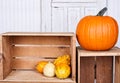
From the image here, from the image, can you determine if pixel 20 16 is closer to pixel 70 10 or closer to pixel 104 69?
pixel 70 10

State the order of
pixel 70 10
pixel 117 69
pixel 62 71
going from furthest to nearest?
pixel 70 10, pixel 117 69, pixel 62 71

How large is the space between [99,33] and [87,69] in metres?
0.26

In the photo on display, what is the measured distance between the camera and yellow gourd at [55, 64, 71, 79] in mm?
1213

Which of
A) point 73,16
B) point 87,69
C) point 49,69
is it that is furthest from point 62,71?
point 73,16

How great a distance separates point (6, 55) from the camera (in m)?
1.27

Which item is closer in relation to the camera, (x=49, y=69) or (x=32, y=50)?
(x=49, y=69)

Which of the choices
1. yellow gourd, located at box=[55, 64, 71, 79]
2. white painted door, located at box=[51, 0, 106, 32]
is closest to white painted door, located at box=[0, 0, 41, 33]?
white painted door, located at box=[51, 0, 106, 32]

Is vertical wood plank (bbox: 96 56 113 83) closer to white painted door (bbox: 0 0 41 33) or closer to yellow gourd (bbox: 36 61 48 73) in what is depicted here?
yellow gourd (bbox: 36 61 48 73)

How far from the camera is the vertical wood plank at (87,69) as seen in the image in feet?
4.57

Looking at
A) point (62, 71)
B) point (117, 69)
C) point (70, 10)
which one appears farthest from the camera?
point (70, 10)

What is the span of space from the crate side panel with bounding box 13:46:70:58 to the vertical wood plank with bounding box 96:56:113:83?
0.66 feet

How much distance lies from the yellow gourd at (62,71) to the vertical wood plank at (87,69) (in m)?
0.18

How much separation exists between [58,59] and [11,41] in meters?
0.29

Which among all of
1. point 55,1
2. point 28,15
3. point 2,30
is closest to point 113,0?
point 55,1
